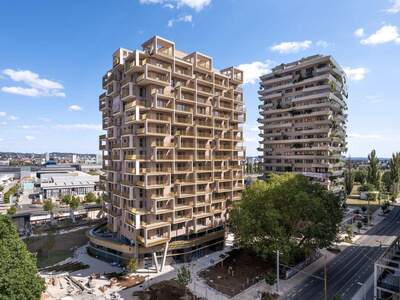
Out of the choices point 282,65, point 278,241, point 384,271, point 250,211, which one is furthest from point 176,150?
point 282,65

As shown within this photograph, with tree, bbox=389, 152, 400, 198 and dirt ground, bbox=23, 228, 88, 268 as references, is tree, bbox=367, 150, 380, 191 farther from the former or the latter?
dirt ground, bbox=23, 228, 88, 268

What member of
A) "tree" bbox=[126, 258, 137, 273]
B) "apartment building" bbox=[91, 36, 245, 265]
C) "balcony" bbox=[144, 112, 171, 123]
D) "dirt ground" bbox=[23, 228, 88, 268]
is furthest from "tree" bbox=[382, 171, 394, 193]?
"dirt ground" bbox=[23, 228, 88, 268]

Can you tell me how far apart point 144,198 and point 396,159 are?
12732 centimetres

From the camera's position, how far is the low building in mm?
130250

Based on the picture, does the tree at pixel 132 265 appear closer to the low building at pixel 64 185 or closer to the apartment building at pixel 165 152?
the apartment building at pixel 165 152

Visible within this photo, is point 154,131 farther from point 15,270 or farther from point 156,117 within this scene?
point 15,270

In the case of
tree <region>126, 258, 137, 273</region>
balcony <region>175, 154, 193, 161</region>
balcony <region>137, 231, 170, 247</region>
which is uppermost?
balcony <region>175, 154, 193, 161</region>

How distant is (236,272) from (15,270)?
38.2 m

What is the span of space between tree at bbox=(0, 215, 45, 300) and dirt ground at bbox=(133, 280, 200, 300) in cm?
1624

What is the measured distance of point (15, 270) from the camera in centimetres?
3228

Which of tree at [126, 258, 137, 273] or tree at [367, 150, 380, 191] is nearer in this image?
tree at [126, 258, 137, 273]

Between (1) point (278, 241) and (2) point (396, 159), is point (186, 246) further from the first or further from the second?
(2) point (396, 159)

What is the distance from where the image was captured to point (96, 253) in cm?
6316

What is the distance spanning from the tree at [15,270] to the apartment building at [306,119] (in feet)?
265
